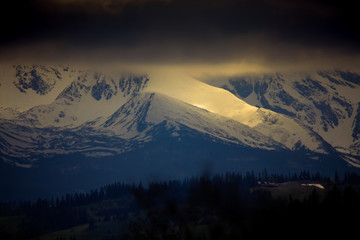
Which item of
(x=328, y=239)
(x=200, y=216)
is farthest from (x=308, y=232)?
(x=200, y=216)

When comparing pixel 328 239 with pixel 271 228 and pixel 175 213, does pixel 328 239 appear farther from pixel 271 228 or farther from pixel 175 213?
pixel 175 213

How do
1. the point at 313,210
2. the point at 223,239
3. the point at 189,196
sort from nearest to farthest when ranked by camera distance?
the point at 223,239 < the point at 189,196 < the point at 313,210

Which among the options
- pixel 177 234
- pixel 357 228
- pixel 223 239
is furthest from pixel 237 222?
pixel 357 228

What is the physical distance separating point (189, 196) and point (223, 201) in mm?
16663

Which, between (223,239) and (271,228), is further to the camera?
(271,228)

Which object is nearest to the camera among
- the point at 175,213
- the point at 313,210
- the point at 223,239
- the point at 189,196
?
the point at 223,239

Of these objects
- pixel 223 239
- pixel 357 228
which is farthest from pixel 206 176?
pixel 357 228

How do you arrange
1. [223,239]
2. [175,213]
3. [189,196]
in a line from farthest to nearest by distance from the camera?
[189,196] < [175,213] < [223,239]

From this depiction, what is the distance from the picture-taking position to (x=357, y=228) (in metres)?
181

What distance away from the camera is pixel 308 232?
178000 mm

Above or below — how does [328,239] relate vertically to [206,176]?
below

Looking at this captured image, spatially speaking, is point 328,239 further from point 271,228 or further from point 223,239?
point 223,239

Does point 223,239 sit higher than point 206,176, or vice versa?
point 206,176

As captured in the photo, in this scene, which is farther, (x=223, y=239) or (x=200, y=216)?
(x=200, y=216)
